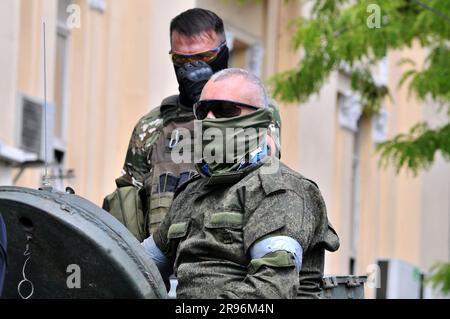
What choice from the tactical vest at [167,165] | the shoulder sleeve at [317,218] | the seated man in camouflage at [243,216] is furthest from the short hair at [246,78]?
the tactical vest at [167,165]

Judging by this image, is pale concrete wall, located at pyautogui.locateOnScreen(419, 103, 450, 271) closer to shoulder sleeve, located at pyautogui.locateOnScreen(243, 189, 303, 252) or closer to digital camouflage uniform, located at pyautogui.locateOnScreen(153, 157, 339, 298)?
digital camouflage uniform, located at pyautogui.locateOnScreen(153, 157, 339, 298)

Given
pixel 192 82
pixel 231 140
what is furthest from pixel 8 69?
pixel 231 140

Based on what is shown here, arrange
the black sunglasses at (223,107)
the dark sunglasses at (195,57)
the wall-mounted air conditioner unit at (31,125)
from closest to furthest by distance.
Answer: the black sunglasses at (223,107) < the dark sunglasses at (195,57) < the wall-mounted air conditioner unit at (31,125)

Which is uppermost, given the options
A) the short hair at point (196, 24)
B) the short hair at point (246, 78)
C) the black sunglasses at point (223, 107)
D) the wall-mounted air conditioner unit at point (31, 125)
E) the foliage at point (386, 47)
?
the foliage at point (386, 47)

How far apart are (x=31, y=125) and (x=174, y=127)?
9.06 metres

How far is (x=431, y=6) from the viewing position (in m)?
15.7

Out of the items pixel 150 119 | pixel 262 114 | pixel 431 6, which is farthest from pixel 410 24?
pixel 262 114

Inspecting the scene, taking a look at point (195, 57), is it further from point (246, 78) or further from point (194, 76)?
point (246, 78)

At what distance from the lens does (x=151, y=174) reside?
7.75 m

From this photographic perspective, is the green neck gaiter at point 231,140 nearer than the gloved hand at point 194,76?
Yes

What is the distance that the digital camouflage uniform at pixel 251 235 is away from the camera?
236 inches

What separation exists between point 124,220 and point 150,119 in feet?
2.05

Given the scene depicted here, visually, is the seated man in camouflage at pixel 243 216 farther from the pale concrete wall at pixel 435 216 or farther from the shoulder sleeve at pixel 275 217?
the pale concrete wall at pixel 435 216

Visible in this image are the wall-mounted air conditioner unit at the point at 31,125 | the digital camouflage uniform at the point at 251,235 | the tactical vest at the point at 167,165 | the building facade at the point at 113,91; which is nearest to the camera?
the digital camouflage uniform at the point at 251,235
